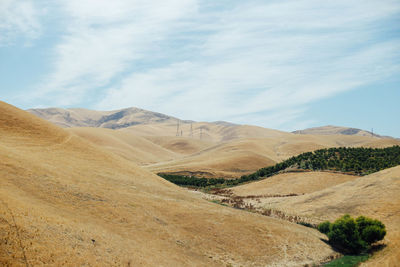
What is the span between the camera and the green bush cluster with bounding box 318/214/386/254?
29.4 m

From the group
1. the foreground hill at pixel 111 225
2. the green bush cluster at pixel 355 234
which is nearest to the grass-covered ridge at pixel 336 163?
the green bush cluster at pixel 355 234

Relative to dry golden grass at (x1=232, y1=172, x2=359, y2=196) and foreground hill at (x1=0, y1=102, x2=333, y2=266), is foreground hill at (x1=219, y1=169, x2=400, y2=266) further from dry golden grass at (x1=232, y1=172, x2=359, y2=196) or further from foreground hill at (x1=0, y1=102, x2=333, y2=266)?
dry golden grass at (x1=232, y1=172, x2=359, y2=196)

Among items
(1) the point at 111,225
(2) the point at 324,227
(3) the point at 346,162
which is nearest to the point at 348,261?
(2) the point at 324,227

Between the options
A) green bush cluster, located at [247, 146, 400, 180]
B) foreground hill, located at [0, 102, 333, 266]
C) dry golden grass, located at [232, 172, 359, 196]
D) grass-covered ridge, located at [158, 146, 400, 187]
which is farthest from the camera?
grass-covered ridge, located at [158, 146, 400, 187]

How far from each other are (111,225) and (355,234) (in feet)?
69.4

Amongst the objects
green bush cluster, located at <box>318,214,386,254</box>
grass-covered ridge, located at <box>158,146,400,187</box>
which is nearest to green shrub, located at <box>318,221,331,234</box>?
green bush cluster, located at <box>318,214,386,254</box>

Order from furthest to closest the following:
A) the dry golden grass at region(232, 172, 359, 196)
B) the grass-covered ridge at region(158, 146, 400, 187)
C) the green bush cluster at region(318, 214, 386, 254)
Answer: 1. the grass-covered ridge at region(158, 146, 400, 187)
2. the dry golden grass at region(232, 172, 359, 196)
3. the green bush cluster at region(318, 214, 386, 254)

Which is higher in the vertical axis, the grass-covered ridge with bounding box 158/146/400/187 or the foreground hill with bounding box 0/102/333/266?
the grass-covered ridge with bounding box 158/146/400/187

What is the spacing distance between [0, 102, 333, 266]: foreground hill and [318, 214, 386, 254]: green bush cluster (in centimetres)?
154

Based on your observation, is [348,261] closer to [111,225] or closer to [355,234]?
[355,234]

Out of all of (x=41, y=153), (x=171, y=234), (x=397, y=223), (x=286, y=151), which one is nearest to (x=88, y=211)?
(x=171, y=234)

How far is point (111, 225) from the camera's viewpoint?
23.6 metres

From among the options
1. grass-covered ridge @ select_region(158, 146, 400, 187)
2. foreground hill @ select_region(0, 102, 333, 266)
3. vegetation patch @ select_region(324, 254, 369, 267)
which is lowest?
vegetation patch @ select_region(324, 254, 369, 267)

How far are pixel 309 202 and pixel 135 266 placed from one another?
106 feet
